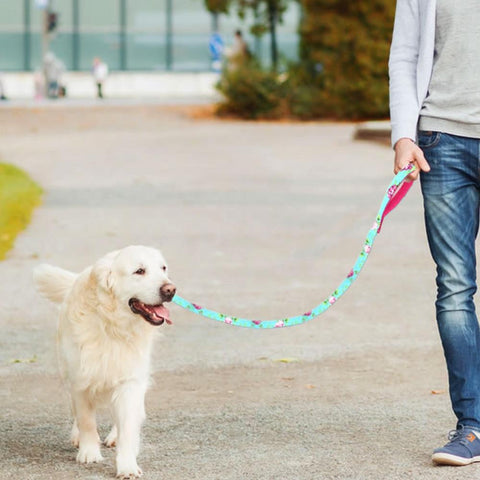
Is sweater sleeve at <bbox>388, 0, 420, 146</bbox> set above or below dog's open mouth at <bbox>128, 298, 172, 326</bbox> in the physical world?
above

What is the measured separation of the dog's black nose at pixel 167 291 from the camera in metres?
4.57

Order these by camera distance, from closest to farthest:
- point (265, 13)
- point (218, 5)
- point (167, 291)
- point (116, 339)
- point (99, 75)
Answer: point (167, 291) < point (116, 339) < point (218, 5) < point (265, 13) < point (99, 75)

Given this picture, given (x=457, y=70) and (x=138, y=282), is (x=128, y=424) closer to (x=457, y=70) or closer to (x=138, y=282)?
(x=138, y=282)

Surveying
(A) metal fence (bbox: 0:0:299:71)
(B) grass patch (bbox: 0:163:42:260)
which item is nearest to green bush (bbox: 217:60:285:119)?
(B) grass patch (bbox: 0:163:42:260)

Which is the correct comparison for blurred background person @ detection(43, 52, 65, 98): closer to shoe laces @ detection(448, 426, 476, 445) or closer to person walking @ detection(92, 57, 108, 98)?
person walking @ detection(92, 57, 108, 98)

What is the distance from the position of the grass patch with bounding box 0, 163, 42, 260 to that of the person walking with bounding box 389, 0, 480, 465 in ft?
21.1

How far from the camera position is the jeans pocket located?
4738 mm

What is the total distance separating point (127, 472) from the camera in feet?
15.1

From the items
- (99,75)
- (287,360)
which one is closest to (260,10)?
(99,75)

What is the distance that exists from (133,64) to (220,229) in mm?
46493

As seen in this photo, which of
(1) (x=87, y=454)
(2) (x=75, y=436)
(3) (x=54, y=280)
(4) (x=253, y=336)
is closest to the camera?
(1) (x=87, y=454)

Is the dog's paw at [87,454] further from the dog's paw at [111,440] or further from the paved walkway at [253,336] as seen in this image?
the dog's paw at [111,440]

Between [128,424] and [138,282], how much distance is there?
539mm

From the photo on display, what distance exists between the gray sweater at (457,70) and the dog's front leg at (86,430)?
1.71m
